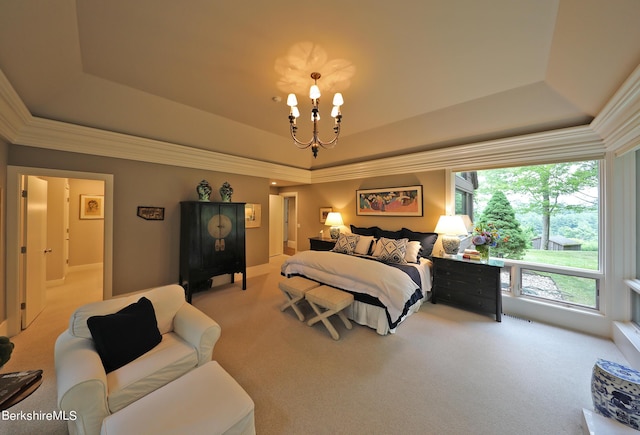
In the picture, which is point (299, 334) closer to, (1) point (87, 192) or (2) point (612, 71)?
(2) point (612, 71)

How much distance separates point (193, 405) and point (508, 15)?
3.51m

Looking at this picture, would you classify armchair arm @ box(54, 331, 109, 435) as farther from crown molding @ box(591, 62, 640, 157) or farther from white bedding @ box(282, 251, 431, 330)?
crown molding @ box(591, 62, 640, 157)

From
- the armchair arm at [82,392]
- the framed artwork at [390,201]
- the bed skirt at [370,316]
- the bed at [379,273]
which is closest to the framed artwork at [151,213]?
the bed at [379,273]

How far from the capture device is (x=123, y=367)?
155cm

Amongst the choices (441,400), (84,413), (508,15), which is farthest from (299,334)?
(508,15)

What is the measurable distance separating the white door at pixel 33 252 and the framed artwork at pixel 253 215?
116 inches

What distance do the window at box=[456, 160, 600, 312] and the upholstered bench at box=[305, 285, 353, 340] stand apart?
8.58ft

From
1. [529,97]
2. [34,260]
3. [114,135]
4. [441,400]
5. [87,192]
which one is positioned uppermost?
[529,97]

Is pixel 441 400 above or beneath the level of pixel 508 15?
beneath

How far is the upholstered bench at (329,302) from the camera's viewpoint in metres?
2.63

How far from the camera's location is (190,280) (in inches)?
146

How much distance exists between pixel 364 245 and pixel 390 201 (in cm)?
119

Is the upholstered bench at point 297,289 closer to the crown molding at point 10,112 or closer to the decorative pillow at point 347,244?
the decorative pillow at point 347,244

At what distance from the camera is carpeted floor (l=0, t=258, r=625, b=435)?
1618mm
